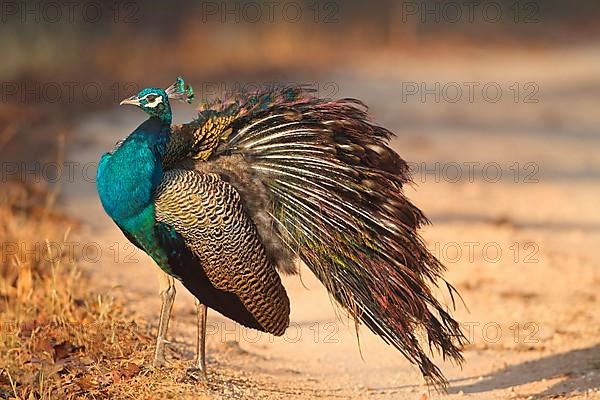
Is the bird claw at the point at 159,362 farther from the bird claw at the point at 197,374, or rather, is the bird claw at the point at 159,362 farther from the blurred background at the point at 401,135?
the blurred background at the point at 401,135

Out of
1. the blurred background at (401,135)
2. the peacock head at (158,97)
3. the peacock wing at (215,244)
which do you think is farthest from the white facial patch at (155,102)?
the blurred background at (401,135)

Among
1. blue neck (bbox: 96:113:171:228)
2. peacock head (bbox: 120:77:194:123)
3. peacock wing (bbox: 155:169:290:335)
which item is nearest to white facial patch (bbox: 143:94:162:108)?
peacock head (bbox: 120:77:194:123)

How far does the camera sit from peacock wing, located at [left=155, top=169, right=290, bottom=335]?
17.9 feet

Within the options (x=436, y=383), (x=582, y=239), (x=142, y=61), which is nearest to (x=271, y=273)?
(x=436, y=383)

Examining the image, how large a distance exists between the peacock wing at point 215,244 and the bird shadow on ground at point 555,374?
5.18 feet

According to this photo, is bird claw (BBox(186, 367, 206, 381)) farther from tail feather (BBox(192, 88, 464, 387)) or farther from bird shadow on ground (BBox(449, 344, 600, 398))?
bird shadow on ground (BBox(449, 344, 600, 398))

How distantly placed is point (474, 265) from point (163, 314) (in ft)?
12.5

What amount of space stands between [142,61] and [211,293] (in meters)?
12.6

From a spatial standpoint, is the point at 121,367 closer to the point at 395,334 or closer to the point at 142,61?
the point at 395,334

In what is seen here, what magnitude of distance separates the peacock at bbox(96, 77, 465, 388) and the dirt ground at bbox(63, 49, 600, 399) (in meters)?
0.64

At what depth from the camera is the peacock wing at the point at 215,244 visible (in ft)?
17.9

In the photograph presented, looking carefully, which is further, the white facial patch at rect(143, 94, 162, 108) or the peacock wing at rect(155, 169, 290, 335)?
the white facial patch at rect(143, 94, 162, 108)

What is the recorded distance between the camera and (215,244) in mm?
5465

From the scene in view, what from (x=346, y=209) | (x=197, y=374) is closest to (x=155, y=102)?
(x=346, y=209)
